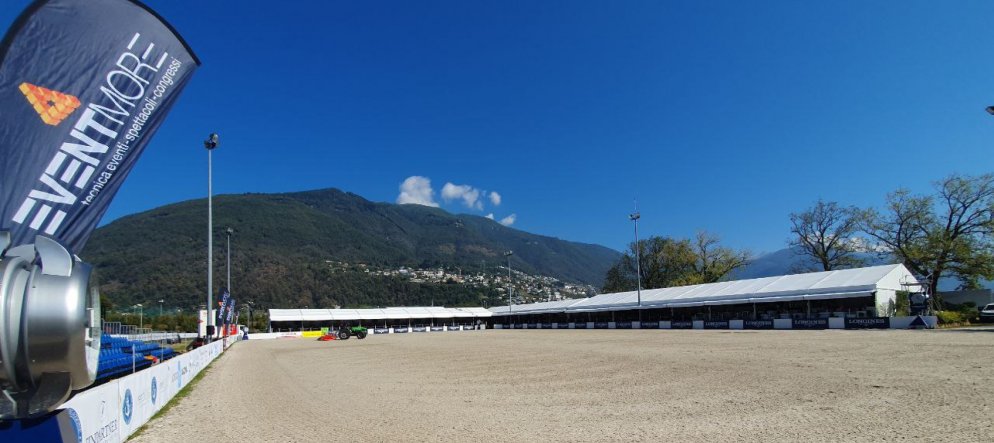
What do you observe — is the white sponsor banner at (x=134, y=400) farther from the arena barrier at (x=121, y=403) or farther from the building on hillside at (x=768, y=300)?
the building on hillside at (x=768, y=300)

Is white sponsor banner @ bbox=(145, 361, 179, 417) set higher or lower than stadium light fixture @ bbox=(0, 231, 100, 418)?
lower

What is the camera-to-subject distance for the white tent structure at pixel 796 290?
3969 cm

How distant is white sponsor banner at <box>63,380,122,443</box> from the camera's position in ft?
21.8

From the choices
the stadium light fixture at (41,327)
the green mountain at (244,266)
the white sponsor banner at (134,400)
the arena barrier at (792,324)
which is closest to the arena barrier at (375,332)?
the arena barrier at (792,324)

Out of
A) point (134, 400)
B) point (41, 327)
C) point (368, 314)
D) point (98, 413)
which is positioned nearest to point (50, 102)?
point (41, 327)

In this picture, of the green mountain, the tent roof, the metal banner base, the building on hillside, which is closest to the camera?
the metal banner base

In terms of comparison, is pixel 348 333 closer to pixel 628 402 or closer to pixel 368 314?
pixel 368 314

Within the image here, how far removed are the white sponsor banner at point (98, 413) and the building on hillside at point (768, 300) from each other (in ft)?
138

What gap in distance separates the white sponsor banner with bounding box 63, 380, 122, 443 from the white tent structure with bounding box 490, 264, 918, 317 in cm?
4320

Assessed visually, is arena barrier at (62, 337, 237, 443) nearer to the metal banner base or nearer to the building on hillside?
the metal banner base

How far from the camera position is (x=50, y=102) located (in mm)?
4629

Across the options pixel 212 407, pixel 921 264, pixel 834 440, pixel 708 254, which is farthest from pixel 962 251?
pixel 212 407

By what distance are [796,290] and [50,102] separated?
1892 inches

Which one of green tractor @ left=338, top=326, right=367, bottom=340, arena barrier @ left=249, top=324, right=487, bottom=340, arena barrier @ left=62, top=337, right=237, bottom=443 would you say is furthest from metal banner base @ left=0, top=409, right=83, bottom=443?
arena barrier @ left=249, top=324, right=487, bottom=340
